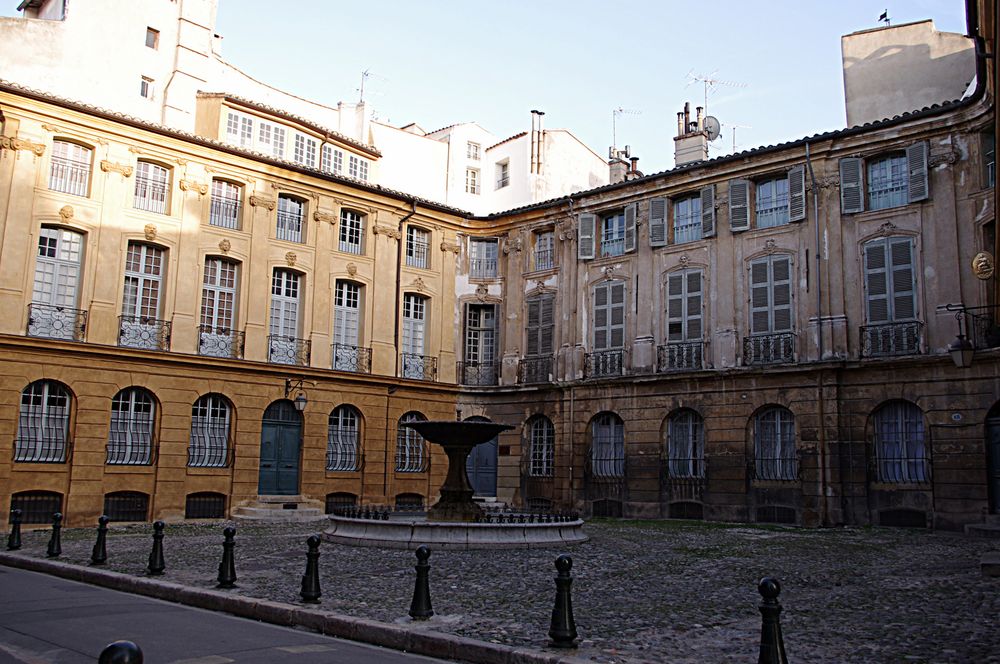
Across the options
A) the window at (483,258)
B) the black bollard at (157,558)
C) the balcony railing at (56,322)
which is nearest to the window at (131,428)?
the balcony railing at (56,322)

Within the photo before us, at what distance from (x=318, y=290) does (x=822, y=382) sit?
1388cm

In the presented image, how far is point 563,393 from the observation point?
84.7ft

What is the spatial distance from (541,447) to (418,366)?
4567 mm

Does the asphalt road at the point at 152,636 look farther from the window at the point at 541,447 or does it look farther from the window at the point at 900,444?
the window at the point at 541,447

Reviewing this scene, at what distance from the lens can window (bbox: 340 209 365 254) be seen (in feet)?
86.1

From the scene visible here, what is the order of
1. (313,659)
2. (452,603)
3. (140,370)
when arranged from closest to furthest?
(313,659)
(452,603)
(140,370)

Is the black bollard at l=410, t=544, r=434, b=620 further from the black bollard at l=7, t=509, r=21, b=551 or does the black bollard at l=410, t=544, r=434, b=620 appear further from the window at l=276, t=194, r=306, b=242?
the window at l=276, t=194, r=306, b=242

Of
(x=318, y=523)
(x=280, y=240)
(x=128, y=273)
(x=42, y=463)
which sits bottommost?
(x=318, y=523)

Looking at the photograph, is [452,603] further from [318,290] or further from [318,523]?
[318,290]

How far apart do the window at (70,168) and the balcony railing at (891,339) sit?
63.2 feet

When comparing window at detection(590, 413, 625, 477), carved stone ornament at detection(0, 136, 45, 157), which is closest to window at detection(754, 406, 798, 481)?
window at detection(590, 413, 625, 477)

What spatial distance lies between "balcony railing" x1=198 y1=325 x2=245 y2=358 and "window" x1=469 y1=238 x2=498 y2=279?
27.3ft

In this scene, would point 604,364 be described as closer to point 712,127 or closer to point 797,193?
point 797,193

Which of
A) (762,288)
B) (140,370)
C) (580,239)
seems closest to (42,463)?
(140,370)
